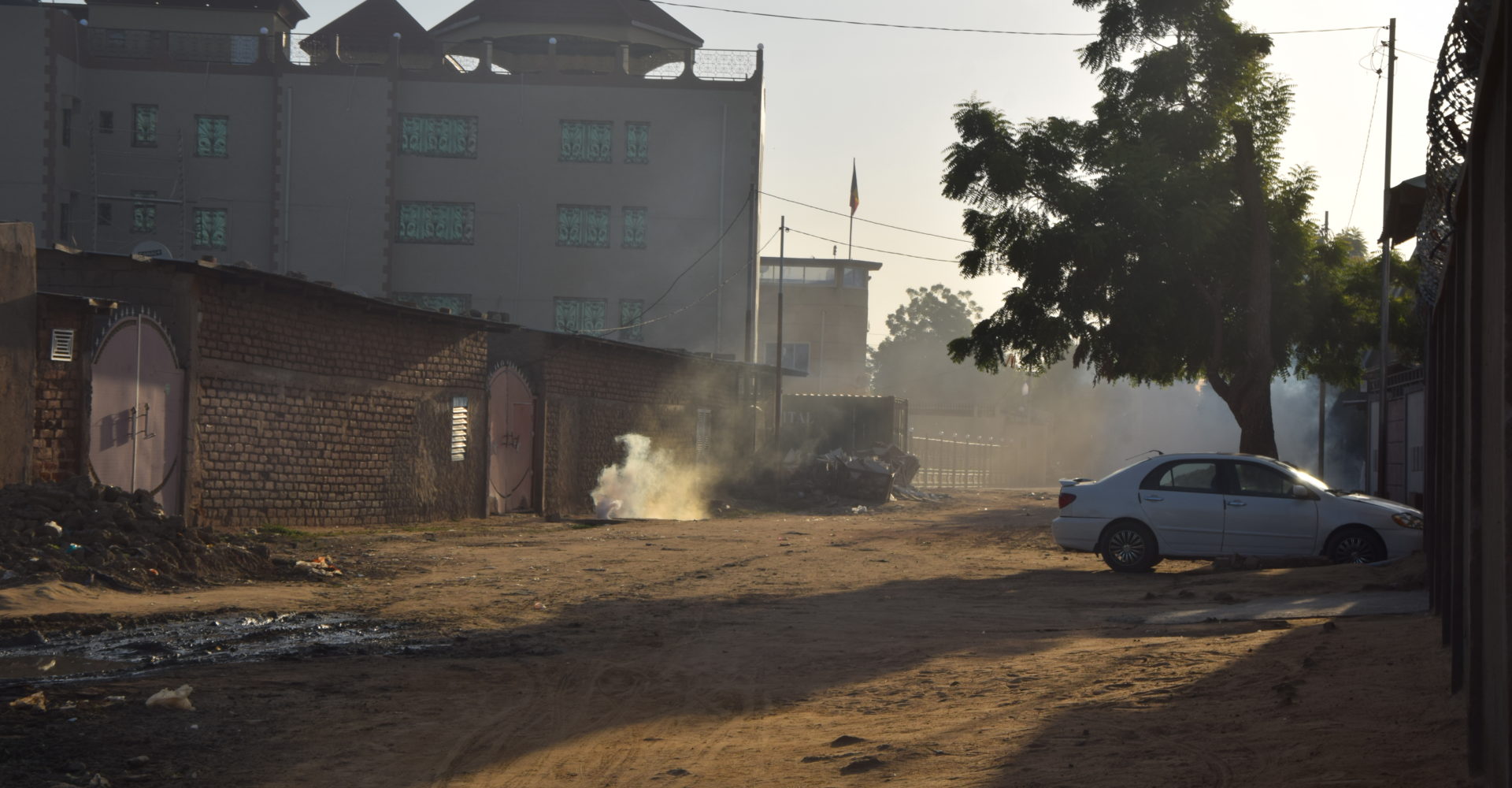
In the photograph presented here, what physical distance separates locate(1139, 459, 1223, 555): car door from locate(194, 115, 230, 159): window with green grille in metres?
35.6

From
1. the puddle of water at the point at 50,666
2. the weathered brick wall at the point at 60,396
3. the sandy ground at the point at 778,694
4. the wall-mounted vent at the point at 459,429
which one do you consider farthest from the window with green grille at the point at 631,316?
the puddle of water at the point at 50,666

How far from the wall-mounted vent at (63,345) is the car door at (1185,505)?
42.8 feet

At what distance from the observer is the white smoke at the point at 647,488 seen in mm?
31172

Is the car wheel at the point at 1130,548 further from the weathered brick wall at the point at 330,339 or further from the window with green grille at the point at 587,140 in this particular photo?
the window with green grille at the point at 587,140

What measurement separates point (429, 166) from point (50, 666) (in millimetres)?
36301

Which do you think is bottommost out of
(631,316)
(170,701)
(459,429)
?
(170,701)

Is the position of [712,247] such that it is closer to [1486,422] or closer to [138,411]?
[138,411]

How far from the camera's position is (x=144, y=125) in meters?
42.5

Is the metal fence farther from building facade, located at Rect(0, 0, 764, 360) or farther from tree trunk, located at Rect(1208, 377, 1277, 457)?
tree trunk, located at Rect(1208, 377, 1277, 457)

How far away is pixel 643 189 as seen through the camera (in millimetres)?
43875

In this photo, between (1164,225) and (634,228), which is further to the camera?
(634,228)

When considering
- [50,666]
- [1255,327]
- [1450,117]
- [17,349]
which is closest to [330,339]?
[17,349]

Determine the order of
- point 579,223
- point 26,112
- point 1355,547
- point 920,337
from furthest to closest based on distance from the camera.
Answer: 1. point 920,337
2. point 579,223
3. point 26,112
4. point 1355,547

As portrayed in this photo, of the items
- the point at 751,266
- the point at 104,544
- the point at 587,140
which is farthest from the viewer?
the point at 751,266
